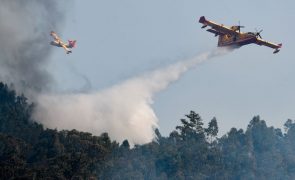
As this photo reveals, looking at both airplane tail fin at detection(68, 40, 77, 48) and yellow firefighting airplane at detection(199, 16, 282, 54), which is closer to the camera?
yellow firefighting airplane at detection(199, 16, 282, 54)

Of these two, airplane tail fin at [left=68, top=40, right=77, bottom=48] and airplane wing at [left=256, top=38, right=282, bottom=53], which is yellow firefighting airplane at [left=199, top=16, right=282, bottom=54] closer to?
airplane wing at [left=256, top=38, right=282, bottom=53]

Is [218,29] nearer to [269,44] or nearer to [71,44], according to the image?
[269,44]

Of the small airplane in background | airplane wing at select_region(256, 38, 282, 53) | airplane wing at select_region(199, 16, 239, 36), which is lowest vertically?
airplane wing at select_region(256, 38, 282, 53)

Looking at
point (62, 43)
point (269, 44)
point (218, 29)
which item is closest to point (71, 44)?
point (62, 43)

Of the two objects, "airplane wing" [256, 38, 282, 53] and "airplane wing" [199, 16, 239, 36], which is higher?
"airplane wing" [199, 16, 239, 36]

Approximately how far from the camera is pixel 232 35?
12525cm

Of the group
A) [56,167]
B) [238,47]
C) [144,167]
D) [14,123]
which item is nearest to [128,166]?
[144,167]

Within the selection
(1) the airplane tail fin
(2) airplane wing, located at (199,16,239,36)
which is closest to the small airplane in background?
(1) the airplane tail fin

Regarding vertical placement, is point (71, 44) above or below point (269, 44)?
above

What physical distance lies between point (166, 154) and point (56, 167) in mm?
67525

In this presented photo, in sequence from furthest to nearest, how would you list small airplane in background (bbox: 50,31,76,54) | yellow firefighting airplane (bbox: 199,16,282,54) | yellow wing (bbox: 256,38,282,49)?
small airplane in background (bbox: 50,31,76,54) < yellow wing (bbox: 256,38,282,49) < yellow firefighting airplane (bbox: 199,16,282,54)

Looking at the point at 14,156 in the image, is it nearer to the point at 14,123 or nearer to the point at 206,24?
the point at 206,24

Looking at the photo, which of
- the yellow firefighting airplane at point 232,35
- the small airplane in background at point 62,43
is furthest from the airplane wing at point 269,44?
the small airplane in background at point 62,43

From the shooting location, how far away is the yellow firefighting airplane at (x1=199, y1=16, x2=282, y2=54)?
12269 cm
